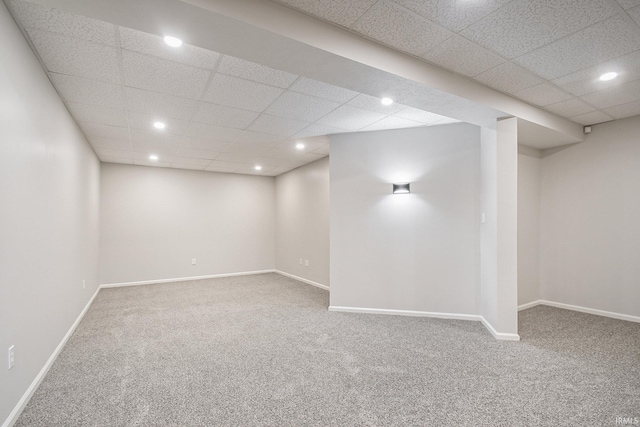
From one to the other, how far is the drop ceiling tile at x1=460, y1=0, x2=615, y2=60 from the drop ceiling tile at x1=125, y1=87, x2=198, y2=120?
272cm

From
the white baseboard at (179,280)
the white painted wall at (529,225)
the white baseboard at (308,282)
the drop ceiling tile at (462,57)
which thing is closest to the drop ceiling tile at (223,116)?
the drop ceiling tile at (462,57)

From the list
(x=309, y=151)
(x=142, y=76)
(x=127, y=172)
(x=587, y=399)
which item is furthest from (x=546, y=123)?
(x=127, y=172)

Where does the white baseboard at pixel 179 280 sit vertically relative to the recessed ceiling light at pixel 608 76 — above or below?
below

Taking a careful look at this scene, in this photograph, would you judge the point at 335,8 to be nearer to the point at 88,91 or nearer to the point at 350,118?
the point at 350,118

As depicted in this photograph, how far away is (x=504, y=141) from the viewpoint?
329 centimetres

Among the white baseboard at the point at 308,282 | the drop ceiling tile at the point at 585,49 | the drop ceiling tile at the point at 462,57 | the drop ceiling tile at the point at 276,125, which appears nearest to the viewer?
the drop ceiling tile at the point at 585,49

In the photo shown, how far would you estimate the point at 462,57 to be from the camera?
2.41 m

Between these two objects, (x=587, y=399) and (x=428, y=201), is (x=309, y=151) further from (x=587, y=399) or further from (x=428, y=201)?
(x=587, y=399)

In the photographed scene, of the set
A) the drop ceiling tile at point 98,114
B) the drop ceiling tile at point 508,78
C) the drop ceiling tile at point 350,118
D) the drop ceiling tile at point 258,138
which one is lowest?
the drop ceiling tile at point 258,138

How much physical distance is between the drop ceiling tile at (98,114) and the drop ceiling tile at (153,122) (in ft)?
0.32

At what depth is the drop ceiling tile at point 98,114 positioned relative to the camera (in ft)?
11.1

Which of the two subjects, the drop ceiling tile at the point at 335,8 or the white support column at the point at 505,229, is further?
the white support column at the point at 505,229

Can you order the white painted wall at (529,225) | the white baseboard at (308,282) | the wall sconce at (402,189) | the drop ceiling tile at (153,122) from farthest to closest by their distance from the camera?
the white baseboard at (308,282) < the white painted wall at (529,225) < the wall sconce at (402,189) < the drop ceiling tile at (153,122)

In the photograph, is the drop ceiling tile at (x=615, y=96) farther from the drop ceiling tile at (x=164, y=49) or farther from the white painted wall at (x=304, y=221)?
the white painted wall at (x=304, y=221)
